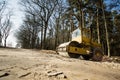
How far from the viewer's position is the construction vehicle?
14094mm

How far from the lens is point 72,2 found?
27391mm

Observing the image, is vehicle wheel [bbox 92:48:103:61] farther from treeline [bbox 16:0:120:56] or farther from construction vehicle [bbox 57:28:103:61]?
treeline [bbox 16:0:120:56]

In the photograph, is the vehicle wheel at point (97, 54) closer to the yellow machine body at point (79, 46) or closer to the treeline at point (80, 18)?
the yellow machine body at point (79, 46)

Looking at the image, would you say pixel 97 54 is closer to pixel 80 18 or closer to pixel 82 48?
pixel 82 48

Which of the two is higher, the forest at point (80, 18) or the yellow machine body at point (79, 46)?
the forest at point (80, 18)

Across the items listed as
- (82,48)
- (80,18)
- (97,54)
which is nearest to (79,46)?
(82,48)

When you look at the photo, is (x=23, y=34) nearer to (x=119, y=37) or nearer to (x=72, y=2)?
(x=119, y=37)

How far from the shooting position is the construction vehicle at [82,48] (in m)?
14.1

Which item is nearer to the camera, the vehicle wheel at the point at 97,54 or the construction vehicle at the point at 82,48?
Answer: the construction vehicle at the point at 82,48

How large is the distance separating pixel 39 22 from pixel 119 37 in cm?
1811

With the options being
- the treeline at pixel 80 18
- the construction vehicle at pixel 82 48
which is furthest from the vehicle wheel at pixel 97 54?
the treeline at pixel 80 18

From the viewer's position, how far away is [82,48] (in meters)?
14.6

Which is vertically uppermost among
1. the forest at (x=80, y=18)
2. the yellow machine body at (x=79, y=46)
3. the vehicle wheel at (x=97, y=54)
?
the forest at (x=80, y=18)

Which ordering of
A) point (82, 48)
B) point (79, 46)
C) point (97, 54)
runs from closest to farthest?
point (82, 48) < point (79, 46) < point (97, 54)
